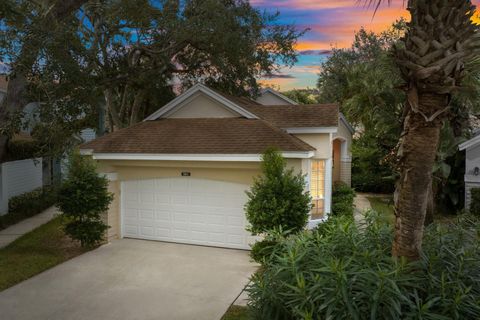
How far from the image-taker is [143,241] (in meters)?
12.6

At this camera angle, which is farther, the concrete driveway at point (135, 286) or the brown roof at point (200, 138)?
the brown roof at point (200, 138)

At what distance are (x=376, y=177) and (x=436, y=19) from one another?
2011cm

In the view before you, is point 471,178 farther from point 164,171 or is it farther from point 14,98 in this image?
point 14,98

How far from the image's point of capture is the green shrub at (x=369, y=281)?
4.15 metres

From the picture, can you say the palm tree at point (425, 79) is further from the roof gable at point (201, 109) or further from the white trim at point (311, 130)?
the roof gable at point (201, 109)

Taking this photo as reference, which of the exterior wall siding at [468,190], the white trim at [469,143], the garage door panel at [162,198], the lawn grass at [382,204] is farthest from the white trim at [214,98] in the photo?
the exterior wall siding at [468,190]

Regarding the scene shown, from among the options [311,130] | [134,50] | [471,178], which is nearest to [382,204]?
[471,178]

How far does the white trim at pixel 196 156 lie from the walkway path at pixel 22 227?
13.1 ft

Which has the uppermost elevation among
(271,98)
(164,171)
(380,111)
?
(271,98)

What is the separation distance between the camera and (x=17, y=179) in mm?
16453

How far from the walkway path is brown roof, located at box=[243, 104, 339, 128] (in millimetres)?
8907

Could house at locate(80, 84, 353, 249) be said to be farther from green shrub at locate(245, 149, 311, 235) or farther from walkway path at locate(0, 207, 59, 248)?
walkway path at locate(0, 207, 59, 248)

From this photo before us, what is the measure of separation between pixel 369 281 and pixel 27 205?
15.5 metres

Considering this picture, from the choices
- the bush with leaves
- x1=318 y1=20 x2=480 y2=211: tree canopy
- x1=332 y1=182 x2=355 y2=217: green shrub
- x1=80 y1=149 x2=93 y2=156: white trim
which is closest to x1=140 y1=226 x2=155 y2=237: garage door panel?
the bush with leaves
